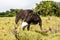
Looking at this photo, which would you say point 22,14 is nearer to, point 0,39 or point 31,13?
point 31,13

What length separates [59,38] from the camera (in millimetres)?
8477

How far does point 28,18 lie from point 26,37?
3.78 meters

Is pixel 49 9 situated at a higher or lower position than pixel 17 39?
lower

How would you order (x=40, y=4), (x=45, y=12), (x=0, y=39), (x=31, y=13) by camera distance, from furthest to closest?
1. (x=40, y=4)
2. (x=45, y=12)
3. (x=31, y=13)
4. (x=0, y=39)

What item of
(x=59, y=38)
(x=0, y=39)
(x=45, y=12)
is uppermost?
(x=59, y=38)

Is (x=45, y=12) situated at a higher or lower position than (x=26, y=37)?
lower

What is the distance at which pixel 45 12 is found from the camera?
3444 cm

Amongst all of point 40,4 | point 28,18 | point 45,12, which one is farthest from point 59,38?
point 40,4

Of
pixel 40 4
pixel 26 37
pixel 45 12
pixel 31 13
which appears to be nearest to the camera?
pixel 26 37

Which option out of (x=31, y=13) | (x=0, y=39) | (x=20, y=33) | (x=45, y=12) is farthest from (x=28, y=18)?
(x=45, y=12)

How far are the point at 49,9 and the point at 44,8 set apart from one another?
736 millimetres

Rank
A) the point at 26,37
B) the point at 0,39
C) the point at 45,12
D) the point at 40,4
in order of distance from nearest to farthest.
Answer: the point at 26,37
the point at 0,39
the point at 45,12
the point at 40,4

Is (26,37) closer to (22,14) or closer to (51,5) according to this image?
(22,14)

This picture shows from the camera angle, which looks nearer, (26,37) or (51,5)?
(26,37)
